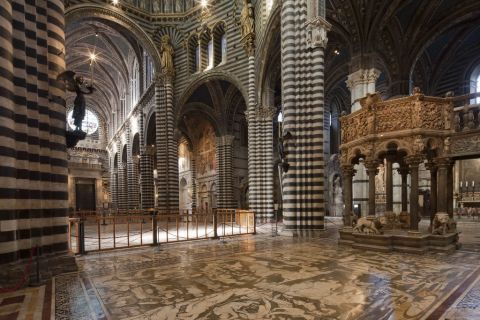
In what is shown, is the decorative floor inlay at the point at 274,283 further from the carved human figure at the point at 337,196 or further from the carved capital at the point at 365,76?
the carved human figure at the point at 337,196

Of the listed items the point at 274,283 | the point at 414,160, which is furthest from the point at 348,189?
the point at 274,283

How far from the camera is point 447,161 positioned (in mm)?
8727

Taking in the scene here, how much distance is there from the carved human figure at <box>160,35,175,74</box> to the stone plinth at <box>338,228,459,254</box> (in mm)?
21247

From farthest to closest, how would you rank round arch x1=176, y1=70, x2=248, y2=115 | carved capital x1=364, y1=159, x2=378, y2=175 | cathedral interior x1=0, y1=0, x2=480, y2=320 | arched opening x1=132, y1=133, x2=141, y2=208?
1. arched opening x1=132, y1=133, x2=141, y2=208
2. round arch x1=176, y1=70, x2=248, y2=115
3. carved capital x1=364, y1=159, x2=378, y2=175
4. cathedral interior x1=0, y1=0, x2=480, y2=320

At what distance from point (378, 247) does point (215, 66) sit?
61.9 feet

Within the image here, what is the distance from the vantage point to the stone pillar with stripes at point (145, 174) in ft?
92.8

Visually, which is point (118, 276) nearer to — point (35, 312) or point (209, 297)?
point (35, 312)

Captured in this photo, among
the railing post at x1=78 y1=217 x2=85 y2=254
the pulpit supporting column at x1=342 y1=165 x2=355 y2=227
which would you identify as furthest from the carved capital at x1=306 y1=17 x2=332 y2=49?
the railing post at x1=78 y1=217 x2=85 y2=254

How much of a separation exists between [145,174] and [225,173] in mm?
7854

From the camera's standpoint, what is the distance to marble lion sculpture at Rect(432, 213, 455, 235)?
8492 mm

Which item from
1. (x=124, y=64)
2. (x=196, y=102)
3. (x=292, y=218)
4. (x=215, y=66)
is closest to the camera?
(x=292, y=218)

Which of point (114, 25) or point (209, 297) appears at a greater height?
point (114, 25)

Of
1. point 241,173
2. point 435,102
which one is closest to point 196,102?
point 241,173

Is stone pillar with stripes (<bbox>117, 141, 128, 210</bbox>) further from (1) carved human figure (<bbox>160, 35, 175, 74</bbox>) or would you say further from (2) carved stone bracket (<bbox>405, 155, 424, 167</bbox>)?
(2) carved stone bracket (<bbox>405, 155, 424, 167</bbox>)
